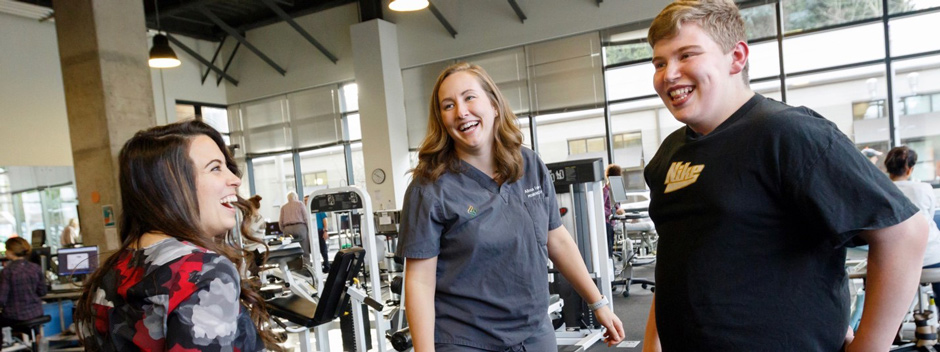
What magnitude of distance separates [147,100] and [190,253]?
6.37 m

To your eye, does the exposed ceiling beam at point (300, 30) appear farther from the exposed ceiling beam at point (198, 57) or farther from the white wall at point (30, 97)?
the white wall at point (30, 97)

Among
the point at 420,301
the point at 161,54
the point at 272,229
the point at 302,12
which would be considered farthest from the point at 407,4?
the point at 302,12

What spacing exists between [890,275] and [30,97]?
1180cm

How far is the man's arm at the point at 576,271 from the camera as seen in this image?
5.75 feet

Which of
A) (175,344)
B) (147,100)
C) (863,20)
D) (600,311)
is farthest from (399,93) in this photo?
(175,344)

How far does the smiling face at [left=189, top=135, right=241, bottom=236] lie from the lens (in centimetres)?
115

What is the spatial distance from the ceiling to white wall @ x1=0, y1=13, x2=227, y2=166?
0.56 metres

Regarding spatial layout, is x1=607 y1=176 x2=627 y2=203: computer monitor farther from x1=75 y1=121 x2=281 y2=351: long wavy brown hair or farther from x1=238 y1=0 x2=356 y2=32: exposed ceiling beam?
x1=238 y1=0 x2=356 y2=32: exposed ceiling beam

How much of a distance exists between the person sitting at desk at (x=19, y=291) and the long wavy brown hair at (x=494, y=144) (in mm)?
4924

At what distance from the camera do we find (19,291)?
4.94m

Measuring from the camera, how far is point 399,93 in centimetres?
1055

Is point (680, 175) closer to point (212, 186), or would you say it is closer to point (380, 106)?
point (212, 186)

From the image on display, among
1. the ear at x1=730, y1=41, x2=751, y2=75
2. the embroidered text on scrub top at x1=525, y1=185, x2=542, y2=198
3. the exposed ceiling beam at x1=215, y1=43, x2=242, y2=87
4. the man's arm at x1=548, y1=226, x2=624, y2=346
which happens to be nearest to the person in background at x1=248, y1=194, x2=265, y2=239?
the embroidered text on scrub top at x1=525, y1=185, x2=542, y2=198

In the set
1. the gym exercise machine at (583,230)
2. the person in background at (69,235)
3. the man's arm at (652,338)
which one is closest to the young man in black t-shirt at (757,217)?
the man's arm at (652,338)
